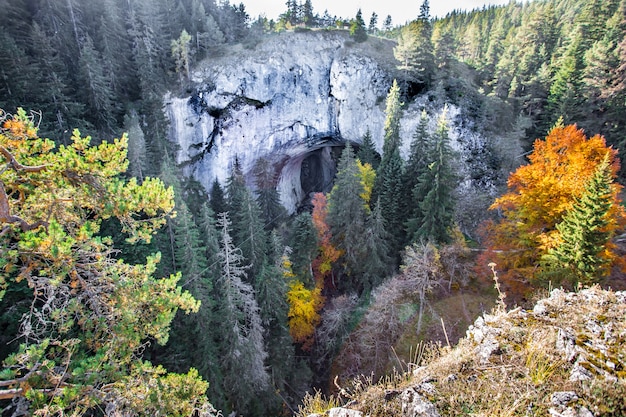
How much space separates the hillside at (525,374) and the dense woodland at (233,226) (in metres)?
3.53

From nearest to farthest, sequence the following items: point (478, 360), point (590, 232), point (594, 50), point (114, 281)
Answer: point (478, 360)
point (114, 281)
point (590, 232)
point (594, 50)

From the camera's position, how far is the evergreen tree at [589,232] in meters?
11.4

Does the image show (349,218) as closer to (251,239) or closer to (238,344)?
(251,239)

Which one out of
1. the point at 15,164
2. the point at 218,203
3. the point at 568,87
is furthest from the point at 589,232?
the point at 218,203

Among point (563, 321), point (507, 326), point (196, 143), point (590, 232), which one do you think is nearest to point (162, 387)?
point (507, 326)

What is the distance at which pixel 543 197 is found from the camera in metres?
13.6

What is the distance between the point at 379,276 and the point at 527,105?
24559mm

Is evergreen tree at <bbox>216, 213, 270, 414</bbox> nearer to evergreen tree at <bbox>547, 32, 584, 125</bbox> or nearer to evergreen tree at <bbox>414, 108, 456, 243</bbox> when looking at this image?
evergreen tree at <bbox>414, 108, 456, 243</bbox>

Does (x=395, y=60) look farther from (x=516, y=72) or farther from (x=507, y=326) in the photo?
(x=507, y=326)

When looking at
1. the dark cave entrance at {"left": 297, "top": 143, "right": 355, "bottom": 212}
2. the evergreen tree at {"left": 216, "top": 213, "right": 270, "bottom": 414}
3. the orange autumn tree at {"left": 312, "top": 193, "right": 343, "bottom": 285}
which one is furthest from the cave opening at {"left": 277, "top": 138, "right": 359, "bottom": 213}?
the evergreen tree at {"left": 216, "top": 213, "right": 270, "bottom": 414}

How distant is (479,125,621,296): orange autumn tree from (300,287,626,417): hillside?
399 inches

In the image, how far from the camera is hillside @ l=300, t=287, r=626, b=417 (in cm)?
333

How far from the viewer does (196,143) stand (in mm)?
35875

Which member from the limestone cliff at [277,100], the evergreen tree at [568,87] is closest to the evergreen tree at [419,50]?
the limestone cliff at [277,100]
